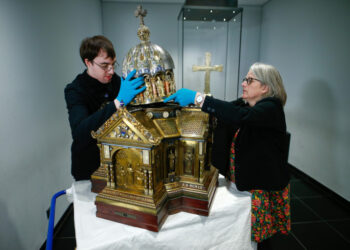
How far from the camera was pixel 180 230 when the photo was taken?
3.63 feet

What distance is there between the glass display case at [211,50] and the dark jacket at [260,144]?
2572 mm

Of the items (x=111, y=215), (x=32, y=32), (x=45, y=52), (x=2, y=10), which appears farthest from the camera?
(x=45, y=52)

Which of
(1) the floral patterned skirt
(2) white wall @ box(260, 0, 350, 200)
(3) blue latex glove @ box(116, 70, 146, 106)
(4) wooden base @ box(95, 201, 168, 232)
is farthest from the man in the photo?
(2) white wall @ box(260, 0, 350, 200)

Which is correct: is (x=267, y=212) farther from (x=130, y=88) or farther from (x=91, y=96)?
(x=91, y=96)

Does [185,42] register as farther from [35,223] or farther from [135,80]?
[35,223]

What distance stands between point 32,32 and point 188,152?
1.89m

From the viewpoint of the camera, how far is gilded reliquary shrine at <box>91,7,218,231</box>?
3.38 feet

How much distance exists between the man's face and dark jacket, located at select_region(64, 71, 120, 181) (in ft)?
0.13

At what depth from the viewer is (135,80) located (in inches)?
46.4

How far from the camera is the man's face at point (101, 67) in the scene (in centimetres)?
143

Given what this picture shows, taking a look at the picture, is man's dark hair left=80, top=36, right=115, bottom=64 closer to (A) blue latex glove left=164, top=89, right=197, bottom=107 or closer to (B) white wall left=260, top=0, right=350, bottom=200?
(A) blue latex glove left=164, top=89, right=197, bottom=107

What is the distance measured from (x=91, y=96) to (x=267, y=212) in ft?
5.00

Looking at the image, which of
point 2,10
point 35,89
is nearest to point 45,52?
point 35,89

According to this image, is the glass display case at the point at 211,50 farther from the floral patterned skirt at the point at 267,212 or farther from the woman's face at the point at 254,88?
the floral patterned skirt at the point at 267,212
